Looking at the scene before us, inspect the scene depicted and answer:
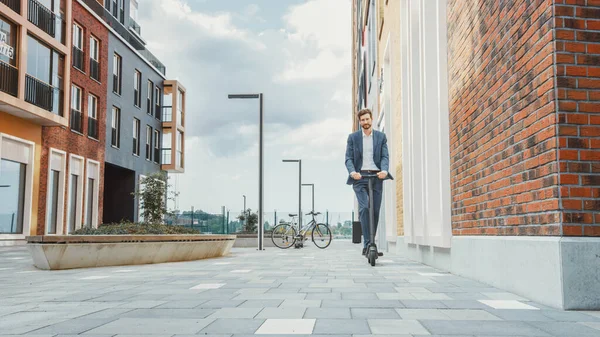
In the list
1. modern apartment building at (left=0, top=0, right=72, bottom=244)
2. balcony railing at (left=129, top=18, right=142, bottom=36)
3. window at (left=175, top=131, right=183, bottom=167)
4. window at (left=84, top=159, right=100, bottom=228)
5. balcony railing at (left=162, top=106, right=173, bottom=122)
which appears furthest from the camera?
window at (left=175, top=131, right=183, bottom=167)

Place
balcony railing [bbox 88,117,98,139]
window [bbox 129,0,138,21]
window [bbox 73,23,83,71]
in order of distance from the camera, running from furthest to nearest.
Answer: window [bbox 129,0,138,21] < balcony railing [bbox 88,117,98,139] < window [bbox 73,23,83,71]

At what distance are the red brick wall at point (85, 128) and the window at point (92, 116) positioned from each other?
0.64ft

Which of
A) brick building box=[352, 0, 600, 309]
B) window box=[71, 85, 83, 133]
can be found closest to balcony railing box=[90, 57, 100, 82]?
window box=[71, 85, 83, 133]

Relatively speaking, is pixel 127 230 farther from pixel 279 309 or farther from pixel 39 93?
pixel 39 93

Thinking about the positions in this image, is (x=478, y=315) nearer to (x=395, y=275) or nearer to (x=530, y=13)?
(x=530, y=13)

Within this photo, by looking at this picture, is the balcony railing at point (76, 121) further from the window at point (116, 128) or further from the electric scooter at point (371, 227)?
the electric scooter at point (371, 227)

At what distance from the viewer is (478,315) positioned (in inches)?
138

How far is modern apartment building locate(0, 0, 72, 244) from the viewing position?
20141mm

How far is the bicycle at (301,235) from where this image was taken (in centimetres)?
1733

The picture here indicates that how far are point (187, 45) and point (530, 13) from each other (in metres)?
14.0

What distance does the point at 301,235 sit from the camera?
699 inches

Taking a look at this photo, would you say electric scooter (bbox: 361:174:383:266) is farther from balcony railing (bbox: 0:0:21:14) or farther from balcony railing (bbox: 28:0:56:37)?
balcony railing (bbox: 28:0:56:37)

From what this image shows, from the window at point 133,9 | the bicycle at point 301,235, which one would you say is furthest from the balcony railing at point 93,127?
the bicycle at point 301,235

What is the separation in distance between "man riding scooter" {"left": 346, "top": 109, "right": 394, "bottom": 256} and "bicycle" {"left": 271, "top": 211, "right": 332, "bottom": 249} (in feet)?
29.5
